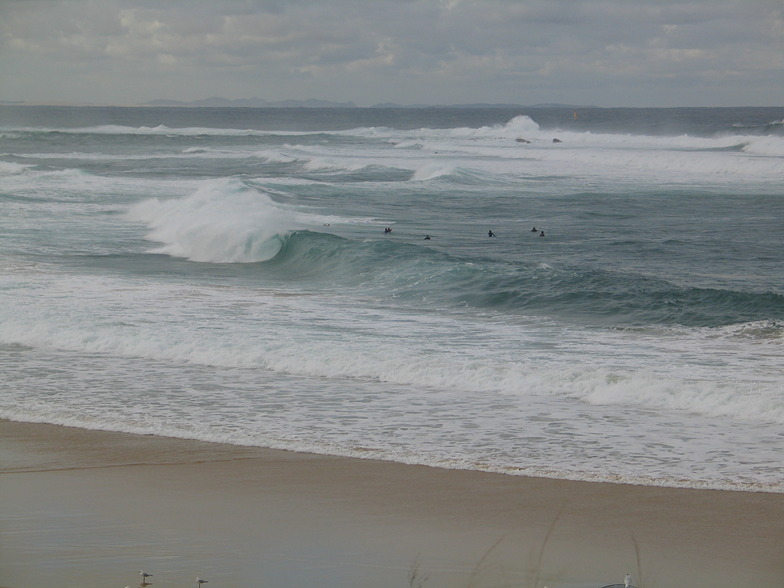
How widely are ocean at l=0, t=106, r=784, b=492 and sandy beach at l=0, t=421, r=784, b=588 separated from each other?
43cm

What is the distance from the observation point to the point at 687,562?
18.7 ft

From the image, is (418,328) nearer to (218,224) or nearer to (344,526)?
(344,526)

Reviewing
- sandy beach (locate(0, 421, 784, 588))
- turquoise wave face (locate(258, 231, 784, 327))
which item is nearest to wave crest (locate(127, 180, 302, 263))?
turquoise wave face (locate(258, 231, 784, 327))

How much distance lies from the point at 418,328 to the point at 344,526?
652 centimetres

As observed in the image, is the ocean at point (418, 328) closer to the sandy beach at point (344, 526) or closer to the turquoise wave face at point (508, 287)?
the turquoise wave face at point (508, 287)

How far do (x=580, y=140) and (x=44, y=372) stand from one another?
67.1m

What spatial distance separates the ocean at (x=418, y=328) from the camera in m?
8.29

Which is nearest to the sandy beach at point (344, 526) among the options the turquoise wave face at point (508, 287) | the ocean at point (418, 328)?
the ocean at point (418, 328)

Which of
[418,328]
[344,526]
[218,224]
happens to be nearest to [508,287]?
[418,328]

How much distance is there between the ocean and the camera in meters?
8.29

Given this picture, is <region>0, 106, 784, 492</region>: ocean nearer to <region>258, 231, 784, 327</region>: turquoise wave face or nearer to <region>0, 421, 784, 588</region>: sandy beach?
<region>258, 231, 784, 327</region>: turquoise wave face

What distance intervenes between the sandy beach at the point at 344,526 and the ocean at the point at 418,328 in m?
0.43

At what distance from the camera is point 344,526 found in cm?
621

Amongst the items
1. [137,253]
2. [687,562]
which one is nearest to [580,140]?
[137,253]
